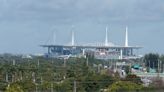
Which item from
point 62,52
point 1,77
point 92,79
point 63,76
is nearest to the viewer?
point 92,79

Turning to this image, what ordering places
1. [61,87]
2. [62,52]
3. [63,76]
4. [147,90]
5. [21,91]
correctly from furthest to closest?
[62,52], [63,76], [61,87], [21,91], [147,90]

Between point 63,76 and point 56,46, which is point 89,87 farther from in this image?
point 56,46

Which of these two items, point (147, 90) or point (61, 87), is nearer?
point (147, 90)

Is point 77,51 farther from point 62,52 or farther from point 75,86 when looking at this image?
point 75,86

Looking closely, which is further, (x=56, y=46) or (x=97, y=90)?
(x=56, y=46)

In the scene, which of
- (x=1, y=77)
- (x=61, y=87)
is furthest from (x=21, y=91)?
(x=1, y=77)

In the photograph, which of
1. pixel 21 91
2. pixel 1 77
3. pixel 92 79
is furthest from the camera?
pixel 1 77

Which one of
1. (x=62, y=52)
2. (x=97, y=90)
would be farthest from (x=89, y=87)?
(x=62, y=52)

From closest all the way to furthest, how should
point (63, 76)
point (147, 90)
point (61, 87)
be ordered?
point (147, 90), point (61, 87), point (63, 76)
